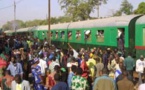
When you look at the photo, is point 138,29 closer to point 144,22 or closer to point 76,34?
point 144,22

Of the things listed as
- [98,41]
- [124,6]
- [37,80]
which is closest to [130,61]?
[37,80]

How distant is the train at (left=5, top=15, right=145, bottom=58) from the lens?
18.7 metres

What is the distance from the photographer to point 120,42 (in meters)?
20.7

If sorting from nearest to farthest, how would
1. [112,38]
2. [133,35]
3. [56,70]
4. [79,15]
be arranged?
[56,70], [133,35], [112,38], [79,15]

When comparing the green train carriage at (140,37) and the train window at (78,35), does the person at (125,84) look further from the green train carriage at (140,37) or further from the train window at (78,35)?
the train window at (78,35)

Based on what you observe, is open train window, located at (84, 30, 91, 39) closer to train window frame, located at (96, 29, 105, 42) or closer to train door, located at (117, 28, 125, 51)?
train window frame, located at (96, 29, 105, 42)

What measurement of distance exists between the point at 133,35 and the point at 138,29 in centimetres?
127

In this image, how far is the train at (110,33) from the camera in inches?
736

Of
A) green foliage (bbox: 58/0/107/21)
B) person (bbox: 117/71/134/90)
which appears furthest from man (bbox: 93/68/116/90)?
green foliage (bbox: 58/0/107/21)

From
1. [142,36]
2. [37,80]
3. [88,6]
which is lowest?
[37,80]

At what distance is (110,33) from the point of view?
22.7 m

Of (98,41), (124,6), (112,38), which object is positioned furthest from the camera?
(124,6)

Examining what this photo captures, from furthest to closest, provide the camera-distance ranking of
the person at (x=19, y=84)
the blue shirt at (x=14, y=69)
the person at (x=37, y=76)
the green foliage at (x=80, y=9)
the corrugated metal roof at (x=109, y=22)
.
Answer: the green foliage at (x=80, y=9) → the corrugated metal roof at (x=109, y=22) → the blue shirt at (x=14, y=69) → the person at (x=37, y=76) → the person at (x=19, y=84)

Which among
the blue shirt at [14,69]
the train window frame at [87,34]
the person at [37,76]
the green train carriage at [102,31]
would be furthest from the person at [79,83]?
the train window frame at [87,34]
